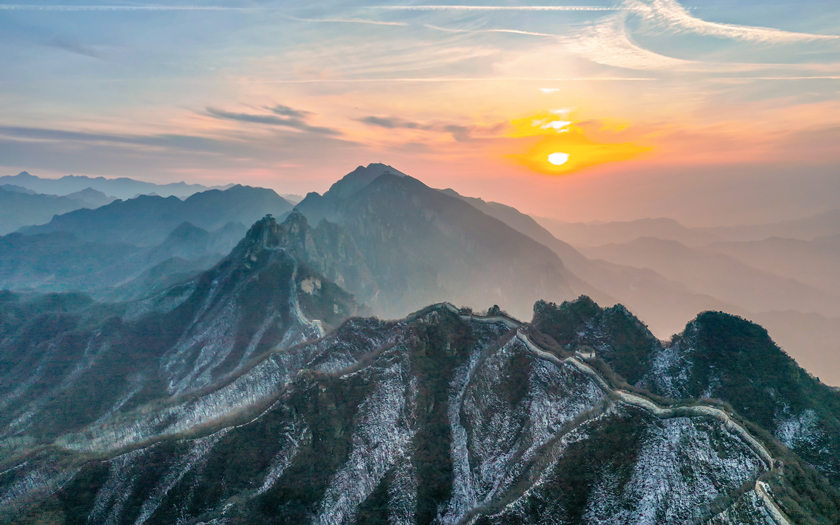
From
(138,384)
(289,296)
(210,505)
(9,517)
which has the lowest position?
(138,384)

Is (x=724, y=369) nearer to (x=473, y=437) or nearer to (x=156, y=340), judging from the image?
(x=473, y=437)

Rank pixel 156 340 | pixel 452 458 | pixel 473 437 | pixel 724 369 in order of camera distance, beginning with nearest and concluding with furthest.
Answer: pixel 452 458 < pixel 473 437 < pixel 724 369 < pixel 156 340

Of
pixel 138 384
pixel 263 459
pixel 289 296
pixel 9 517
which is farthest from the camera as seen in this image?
pixel 289 296

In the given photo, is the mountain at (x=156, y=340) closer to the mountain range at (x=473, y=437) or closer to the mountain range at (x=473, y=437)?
the mountain range at (x=473, y=437)

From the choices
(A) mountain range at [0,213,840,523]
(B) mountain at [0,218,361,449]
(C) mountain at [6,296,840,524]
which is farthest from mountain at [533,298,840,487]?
(B) mountain at [0,218,361,449]

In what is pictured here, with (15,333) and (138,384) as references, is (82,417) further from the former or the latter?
(15,333)

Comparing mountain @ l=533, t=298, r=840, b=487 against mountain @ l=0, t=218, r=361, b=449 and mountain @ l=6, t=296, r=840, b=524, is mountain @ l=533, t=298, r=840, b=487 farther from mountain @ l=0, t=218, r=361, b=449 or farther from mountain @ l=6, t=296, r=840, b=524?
mountain @ l=0, t=218, r=361, b=449

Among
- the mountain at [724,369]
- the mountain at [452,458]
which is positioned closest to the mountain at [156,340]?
the mountain at [452,458]

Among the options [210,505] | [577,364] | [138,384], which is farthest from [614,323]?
[138,384]

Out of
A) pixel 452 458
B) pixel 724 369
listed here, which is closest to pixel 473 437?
pixel 452 458
